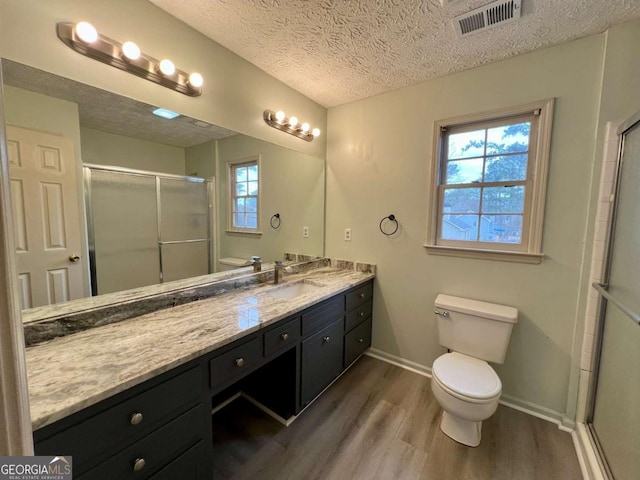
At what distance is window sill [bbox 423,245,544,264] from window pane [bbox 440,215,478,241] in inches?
4.1

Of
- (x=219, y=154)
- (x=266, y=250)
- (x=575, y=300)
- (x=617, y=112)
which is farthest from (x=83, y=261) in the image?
(x=617, y=112)

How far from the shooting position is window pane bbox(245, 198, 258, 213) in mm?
2088

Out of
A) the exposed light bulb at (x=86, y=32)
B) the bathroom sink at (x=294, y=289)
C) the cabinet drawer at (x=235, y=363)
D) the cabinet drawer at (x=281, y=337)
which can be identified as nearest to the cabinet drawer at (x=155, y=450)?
the cabinet drawer at (x=235, y=363)

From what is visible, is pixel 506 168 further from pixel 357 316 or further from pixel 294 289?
pixel 294 289

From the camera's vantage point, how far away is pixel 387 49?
1707 mm

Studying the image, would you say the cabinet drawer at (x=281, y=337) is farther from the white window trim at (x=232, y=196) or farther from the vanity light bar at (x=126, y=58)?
the vanity light bar at (x=126, y=58)

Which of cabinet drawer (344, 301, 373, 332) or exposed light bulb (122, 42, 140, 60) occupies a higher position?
exposed light bulb (122, 42, 140, 60)

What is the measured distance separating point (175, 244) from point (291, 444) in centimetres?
137

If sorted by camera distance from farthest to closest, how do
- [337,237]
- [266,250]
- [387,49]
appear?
[337,237]
[266,250]
[387,49]

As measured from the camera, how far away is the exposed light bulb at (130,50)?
1.26m

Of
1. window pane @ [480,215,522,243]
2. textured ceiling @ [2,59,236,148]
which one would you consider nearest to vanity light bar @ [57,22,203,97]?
textured ceiling @ [2,59,236,148]

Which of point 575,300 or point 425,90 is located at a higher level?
point 425,90

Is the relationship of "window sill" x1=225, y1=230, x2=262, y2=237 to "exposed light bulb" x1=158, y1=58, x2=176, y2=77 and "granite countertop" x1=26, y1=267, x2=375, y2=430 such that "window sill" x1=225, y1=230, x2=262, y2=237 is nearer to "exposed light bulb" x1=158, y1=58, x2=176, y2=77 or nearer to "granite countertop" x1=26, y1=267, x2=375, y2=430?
"granite countertop" x1=26, y1=267, x2=375, y2=430

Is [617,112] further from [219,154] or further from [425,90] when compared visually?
[219,154]
